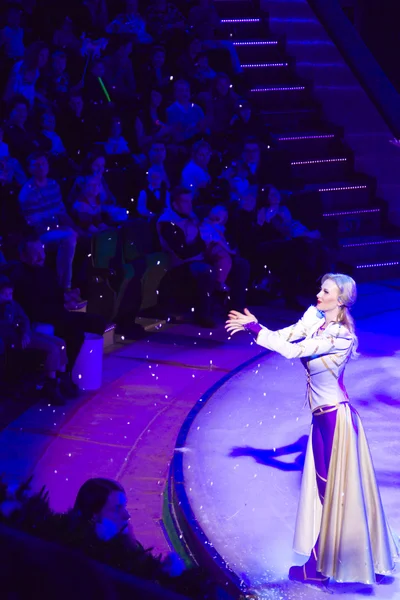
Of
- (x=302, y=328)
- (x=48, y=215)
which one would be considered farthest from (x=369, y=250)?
(x=302, y=328)

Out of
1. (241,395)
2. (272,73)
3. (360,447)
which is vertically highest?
(272,73)

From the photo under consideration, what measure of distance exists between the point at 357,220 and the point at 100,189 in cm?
434

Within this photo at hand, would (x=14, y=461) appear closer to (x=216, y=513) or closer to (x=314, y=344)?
(x=216, y=513)

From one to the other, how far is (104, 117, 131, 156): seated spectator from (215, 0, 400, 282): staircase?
7.08 feet

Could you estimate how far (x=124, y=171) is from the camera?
10.0 m

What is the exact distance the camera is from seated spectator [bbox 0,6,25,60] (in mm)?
10352

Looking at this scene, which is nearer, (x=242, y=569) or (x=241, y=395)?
(x=242, y=569)

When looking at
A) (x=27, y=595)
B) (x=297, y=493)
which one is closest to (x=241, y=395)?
(x=297, y=493)

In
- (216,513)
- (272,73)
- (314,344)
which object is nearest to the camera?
(314,344)

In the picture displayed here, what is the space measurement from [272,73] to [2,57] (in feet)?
15.1

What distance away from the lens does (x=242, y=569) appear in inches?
198

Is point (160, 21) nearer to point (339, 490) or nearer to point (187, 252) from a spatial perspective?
point (187, 252)

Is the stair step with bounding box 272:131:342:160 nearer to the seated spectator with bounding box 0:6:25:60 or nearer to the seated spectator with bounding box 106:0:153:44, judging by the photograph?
the seated spectator with bounding box 106:0:153:44

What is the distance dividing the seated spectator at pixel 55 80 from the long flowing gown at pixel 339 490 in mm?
6056
